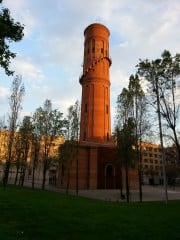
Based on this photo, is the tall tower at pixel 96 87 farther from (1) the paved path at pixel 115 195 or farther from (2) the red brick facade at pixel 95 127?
(1) the paved path at pixel 115 195

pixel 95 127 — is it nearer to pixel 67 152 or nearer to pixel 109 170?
pixel 109 170

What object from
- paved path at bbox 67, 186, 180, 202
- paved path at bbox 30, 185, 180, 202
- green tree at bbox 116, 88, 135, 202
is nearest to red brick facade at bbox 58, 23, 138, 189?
paved path at bbox 30, 185, 180, 202

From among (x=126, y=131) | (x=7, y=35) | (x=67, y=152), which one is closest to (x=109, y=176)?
(x=67, y=152)

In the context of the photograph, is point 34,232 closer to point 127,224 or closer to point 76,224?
point 76,224

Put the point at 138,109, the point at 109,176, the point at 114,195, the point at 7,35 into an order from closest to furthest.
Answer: the point at 7,35, the point at 138,109, the point at 114,195, the point at 109,176

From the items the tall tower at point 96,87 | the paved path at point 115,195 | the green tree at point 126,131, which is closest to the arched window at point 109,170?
the tall tower at point 96,87

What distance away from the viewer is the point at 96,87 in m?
51.5

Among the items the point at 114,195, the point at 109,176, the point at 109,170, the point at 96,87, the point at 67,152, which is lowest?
the point at 114,195

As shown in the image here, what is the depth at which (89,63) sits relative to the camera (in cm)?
5262

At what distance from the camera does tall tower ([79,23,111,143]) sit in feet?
Result: 161

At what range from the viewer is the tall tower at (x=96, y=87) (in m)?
49.2

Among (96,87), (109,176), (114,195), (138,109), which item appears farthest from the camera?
(96,87)

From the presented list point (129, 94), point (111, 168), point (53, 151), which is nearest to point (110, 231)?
point (129, 94)

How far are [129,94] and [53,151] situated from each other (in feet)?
56.7
